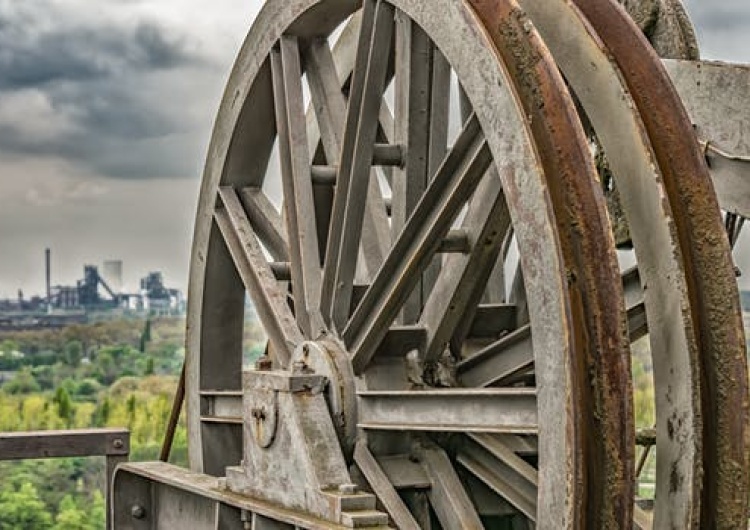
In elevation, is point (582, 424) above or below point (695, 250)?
below

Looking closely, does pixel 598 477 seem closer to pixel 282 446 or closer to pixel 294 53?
pixel 282 446

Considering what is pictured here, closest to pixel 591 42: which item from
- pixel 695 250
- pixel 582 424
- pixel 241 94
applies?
pixel 695 250

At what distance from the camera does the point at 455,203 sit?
6.10 meters

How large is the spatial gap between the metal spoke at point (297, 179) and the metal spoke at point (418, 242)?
500 millimetres

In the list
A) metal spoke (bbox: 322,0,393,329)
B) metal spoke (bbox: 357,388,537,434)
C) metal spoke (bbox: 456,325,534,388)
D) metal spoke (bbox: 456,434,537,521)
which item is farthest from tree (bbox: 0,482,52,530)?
metal spoke (bbox: 357,388,537,434)

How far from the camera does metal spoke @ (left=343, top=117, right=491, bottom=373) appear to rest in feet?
19.6

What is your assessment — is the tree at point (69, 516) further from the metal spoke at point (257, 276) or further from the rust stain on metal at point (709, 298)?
the rust stain on metal at point (709, 298)

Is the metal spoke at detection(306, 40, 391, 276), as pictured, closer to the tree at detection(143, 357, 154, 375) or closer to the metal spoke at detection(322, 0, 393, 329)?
the metal spoke at detection(322, 0, 393, 329)

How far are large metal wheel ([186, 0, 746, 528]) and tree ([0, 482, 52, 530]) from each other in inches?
583

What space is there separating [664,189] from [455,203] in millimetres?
859

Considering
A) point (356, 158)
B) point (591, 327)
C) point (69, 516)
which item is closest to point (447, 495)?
point (356, 158)

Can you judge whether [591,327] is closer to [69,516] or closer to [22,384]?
[69,516]

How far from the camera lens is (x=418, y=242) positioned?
631cm

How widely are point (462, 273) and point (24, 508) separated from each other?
54.3 feet
